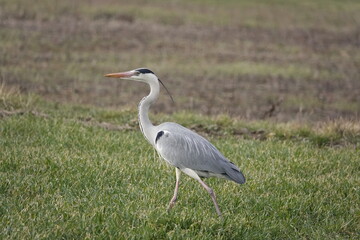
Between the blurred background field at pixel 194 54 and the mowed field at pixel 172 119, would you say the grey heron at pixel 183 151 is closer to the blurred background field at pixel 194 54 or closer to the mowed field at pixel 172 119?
the mowed field at pixel 172 119

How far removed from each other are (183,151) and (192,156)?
121 mm

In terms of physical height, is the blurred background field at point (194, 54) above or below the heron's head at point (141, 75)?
below

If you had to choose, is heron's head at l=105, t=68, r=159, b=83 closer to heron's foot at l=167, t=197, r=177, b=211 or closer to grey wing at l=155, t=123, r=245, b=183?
grey wing at l=155, t=123, r=245, b=183

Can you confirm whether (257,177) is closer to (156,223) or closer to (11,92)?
(156,223)

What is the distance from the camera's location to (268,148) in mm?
10266

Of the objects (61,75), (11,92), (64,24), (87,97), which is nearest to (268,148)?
(11,92)

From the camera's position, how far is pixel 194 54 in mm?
22016

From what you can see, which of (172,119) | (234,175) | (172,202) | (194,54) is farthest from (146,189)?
(194,54)

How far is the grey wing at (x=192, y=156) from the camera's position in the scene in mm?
7016

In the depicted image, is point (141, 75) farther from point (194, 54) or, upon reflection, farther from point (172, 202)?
point (194, 54)

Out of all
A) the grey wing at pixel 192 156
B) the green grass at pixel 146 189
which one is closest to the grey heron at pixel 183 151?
the grey wing at pixel 192 156

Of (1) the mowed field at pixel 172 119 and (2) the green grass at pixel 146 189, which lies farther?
(1) the mowed field at pixel 172 119

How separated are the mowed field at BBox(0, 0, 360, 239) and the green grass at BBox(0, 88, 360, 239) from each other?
2cm

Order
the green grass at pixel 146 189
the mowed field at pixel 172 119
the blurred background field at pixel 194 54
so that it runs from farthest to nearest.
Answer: the blurred background field at pixel 194 54, the mowed field at pixel 172 119, the green grass at pixel 146 189
